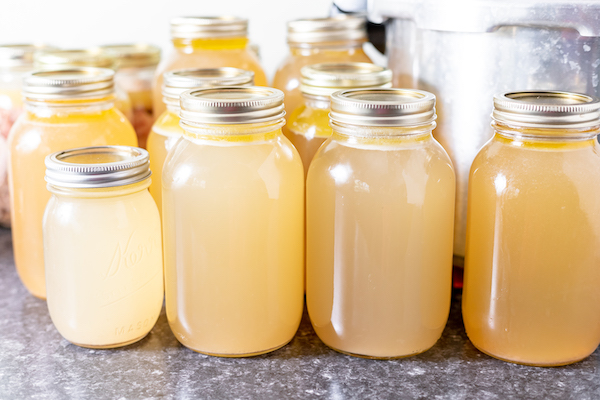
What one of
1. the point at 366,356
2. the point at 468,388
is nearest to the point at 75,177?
the point at 366,356

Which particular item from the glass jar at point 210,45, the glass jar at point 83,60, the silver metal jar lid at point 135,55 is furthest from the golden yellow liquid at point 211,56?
the silver metal jar lid at point 135,55

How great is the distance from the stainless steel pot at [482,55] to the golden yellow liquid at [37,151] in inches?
17.3

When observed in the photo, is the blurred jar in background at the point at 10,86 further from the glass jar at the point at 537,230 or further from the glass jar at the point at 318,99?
the glass jar at the point at 537,230

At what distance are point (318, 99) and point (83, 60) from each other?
0.47 meters

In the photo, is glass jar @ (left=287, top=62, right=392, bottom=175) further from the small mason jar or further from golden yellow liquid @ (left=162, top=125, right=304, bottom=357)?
the small mason jar

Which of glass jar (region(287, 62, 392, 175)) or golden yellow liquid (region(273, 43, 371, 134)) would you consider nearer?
glass jar (region(287, 62, 392, 175))

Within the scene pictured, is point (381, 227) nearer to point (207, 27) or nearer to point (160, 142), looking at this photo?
point (160, 142)

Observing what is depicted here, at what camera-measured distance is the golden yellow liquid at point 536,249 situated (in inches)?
31.0

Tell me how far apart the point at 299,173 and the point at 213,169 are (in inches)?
4.4

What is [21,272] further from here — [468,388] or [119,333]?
[468,388]

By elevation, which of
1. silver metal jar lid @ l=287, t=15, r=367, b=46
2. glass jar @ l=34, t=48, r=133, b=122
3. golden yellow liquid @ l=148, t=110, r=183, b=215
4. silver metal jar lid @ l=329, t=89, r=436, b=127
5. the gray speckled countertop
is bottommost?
the gray speckled countertop

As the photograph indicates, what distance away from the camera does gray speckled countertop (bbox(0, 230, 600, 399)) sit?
79 centimetres

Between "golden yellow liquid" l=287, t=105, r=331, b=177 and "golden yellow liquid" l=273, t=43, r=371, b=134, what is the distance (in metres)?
0.16

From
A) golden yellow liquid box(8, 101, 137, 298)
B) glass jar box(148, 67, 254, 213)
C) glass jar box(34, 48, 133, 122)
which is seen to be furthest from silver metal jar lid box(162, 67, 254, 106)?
glass jar box(34, 48, 133, 122)
